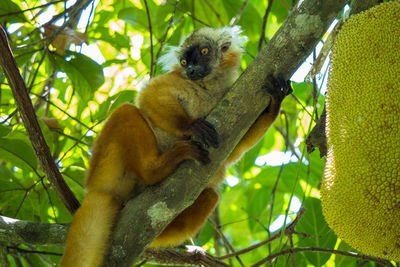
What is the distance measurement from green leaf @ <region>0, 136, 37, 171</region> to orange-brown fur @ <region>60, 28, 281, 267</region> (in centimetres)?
70

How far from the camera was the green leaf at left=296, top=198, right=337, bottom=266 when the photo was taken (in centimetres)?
414

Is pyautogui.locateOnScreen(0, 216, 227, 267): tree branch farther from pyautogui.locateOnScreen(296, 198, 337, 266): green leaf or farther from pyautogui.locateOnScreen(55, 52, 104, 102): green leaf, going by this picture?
pyautogui.locateOnScreen(296, 198, 337, 266): green leaf

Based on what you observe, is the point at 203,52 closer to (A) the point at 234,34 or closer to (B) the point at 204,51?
→ (B) the point at 204,51

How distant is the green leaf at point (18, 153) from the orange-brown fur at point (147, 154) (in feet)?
2.29

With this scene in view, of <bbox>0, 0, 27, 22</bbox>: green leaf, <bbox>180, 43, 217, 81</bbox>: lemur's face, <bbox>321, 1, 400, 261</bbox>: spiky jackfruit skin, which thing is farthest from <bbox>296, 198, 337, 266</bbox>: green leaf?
<bbox>0, 0, 27, 22</bbox>: green leaf

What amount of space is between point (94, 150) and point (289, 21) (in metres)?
2.05

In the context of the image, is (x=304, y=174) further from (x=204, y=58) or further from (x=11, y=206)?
(x=11, y=206)

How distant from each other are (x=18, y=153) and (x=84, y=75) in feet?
4.05

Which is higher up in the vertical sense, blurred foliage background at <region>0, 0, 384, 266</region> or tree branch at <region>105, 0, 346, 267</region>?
blurred foliage background at <region>0, 0, 384, 266</region>

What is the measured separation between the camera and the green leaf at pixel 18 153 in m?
4.05

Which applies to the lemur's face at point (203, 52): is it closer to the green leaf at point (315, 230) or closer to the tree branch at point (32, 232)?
the green leaf at point (315, 230)

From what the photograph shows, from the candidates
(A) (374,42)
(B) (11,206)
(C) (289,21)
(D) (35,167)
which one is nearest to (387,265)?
(A) (374,42)

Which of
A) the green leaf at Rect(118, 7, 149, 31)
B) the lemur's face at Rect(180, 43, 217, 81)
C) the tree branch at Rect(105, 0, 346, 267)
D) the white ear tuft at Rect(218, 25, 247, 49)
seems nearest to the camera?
the tree branch at Rect(105, 0, 346, 267)

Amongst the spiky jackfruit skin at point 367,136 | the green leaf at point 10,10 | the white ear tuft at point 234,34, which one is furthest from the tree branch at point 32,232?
the white ear tuft at point 234,34
